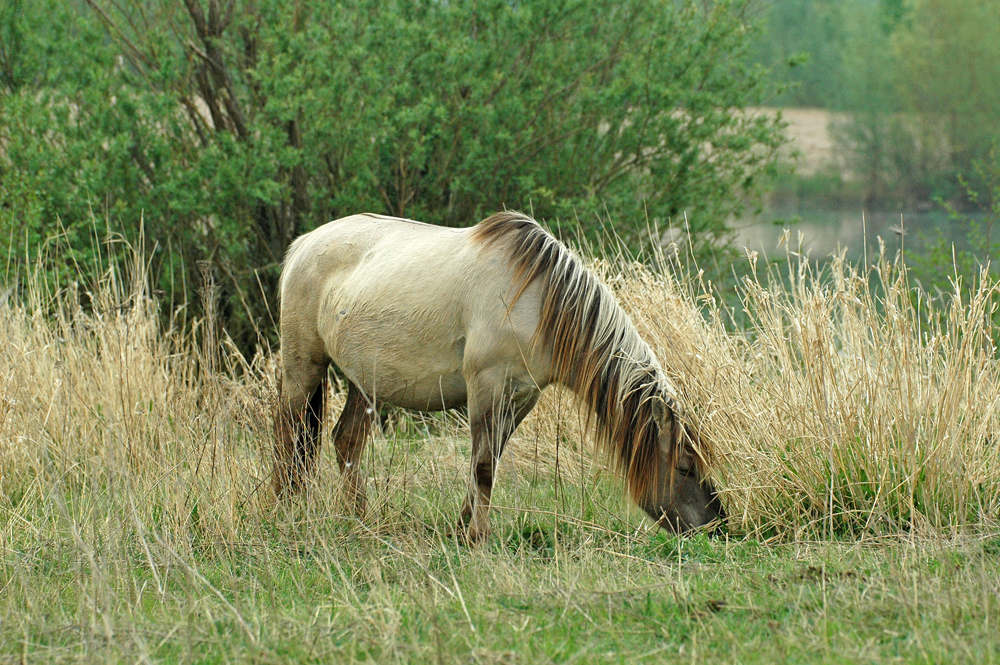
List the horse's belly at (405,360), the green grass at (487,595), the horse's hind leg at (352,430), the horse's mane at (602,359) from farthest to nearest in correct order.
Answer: the horse's hind leg at (352,430) < the horse's belly at (405,360) < the horse's mane at (602,359) < the green grass at (487,595)

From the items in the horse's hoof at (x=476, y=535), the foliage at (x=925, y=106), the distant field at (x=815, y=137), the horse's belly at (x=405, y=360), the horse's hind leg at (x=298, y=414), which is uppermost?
the horse's belly at (x=405, y=360)

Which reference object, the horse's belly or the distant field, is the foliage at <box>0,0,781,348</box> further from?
the distant field

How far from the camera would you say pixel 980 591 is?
327 cm

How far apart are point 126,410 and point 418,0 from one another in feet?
15.0

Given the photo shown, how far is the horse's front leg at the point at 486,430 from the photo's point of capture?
13.4ft

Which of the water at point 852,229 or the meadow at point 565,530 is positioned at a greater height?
the meadow at point 565,530

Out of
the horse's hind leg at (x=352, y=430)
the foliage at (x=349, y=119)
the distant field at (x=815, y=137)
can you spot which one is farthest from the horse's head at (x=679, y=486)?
the distant field at (x=815, y=137)

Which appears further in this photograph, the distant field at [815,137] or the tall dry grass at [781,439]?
the distant field at [815,137]

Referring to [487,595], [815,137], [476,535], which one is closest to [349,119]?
[476,535]

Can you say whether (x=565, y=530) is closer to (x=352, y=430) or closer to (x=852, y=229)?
(x=352, y=430)

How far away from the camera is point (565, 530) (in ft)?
14.6

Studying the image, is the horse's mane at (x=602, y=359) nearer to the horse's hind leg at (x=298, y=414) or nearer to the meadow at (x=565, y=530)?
the meadow at (x=565, y=530)

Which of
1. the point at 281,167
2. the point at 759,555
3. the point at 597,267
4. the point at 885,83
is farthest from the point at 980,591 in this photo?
the point at 885,83

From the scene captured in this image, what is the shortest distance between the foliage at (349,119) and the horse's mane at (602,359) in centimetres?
368
